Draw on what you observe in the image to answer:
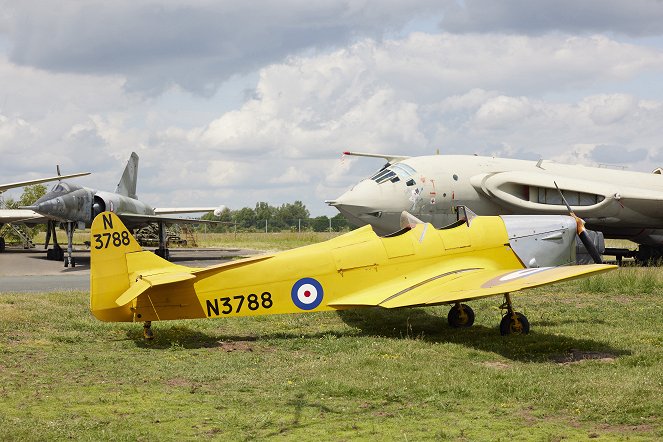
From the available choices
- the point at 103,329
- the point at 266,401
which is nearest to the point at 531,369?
the point at 266,401

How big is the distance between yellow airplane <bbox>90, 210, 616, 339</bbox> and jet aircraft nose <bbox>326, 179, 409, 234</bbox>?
33.3 feet

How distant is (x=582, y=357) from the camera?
32.4 ft

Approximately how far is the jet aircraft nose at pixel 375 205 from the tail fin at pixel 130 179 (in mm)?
17870

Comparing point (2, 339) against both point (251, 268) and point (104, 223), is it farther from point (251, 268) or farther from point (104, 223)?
point (251, 268)

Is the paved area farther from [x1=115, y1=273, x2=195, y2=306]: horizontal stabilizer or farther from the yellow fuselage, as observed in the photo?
[x1=115, y1=273, x2=195, y2=306]: horizontal stabilizer

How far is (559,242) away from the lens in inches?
479

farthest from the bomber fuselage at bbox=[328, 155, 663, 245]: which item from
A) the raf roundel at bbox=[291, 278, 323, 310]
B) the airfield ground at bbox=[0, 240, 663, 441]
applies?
the raf roundel at bbox=[291, 278, 323, 310]

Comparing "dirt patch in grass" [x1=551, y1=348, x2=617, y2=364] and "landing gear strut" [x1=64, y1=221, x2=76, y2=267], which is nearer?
"dirt patch in grass" [x1=551, y1=348, x2=617, y2=364]

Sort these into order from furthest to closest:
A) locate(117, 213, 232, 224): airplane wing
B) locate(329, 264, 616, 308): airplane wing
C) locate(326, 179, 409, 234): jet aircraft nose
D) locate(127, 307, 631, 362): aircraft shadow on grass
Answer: locate(117, 213, 232, 224): airplane wing → locate(326, 179, 409, 234): jet aircraft nose → locate(127, 307, 631, 362): aircraft shadow on grass → locate(329, 264, 616, 308): airplane wing

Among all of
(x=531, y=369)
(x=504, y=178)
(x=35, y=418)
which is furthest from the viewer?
(x=504, y=178)

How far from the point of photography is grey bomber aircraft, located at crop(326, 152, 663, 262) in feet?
75.0

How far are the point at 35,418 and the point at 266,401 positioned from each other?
2.23 m

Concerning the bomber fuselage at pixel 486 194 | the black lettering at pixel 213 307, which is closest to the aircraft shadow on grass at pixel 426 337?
the black lettering at pixel 213 307

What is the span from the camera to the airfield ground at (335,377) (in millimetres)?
6645
